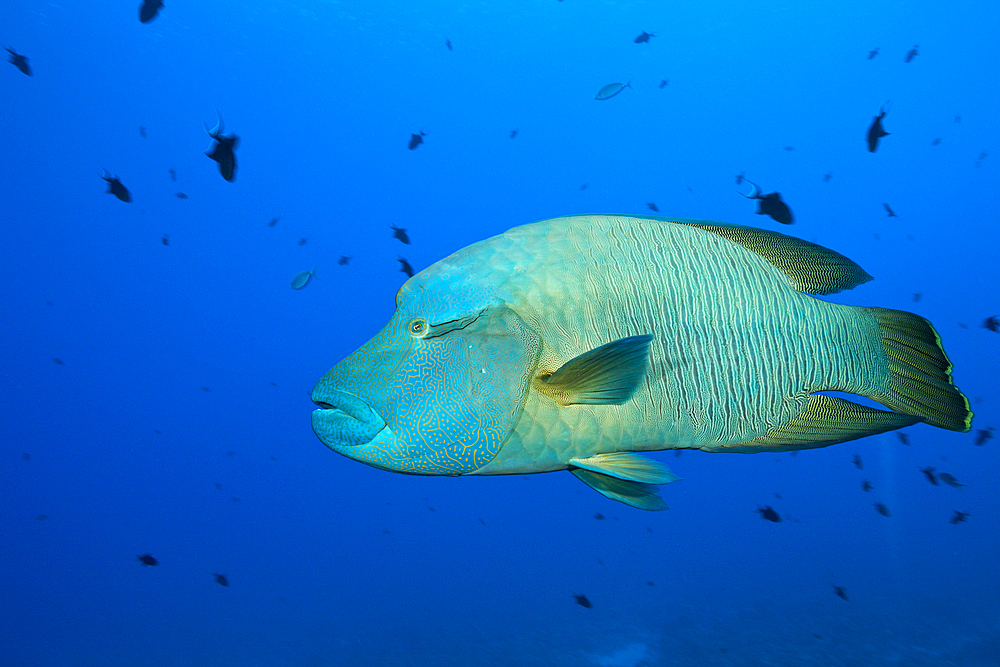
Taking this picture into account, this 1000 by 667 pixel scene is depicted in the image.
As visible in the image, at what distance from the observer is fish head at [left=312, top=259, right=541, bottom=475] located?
1221mm

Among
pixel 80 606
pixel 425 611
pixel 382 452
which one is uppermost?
pixel 382 452

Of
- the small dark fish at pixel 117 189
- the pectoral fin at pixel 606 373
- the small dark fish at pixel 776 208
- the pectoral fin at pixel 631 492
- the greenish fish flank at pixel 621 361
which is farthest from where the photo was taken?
the small dark fish at pixel 117 189

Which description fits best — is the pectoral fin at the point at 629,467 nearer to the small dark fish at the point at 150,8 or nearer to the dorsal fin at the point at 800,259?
the dorsal fin at the point at 800,259

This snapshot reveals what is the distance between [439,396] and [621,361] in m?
0.43

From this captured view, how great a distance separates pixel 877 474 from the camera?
40.2 m

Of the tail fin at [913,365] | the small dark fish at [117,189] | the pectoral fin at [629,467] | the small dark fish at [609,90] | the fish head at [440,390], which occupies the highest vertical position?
the small dark fish at [609,90]

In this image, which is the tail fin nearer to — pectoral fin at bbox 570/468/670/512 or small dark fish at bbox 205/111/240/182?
pectoral fin at bbox 570/468/670/512

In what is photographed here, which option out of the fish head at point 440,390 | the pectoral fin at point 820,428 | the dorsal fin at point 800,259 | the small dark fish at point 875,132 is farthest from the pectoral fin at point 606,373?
the small dark fish at point 875,132

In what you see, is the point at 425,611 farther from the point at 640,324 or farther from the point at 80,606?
the point at 640,324

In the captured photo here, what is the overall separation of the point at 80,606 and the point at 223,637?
18.8 metres

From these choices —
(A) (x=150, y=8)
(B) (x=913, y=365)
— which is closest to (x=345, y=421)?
(B) (x=913, y=365)

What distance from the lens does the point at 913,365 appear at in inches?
57.2

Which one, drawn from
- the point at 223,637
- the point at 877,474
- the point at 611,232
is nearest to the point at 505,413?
the point at 611,232

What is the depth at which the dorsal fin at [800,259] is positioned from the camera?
1530mm
